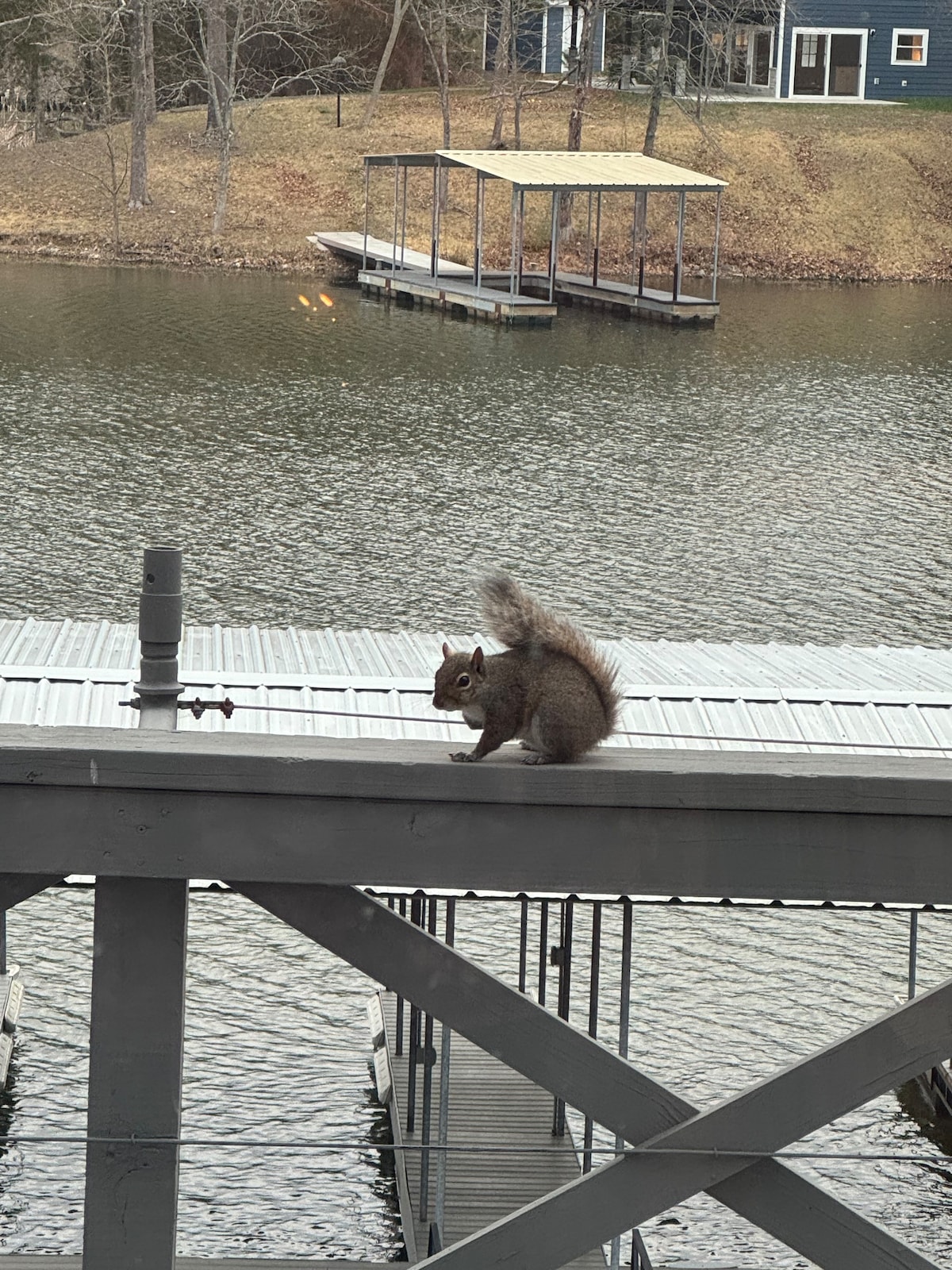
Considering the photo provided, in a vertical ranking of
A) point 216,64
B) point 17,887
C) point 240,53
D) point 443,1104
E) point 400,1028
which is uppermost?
point 240,53

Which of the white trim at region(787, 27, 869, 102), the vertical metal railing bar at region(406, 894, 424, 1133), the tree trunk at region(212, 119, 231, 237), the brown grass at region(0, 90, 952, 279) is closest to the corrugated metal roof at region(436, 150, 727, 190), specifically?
the brown grass at region(0, 90, 952, 279)

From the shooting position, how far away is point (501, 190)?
61375mm

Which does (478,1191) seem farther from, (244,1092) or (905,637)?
(905,637)

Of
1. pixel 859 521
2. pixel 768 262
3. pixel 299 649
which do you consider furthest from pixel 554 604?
pixel 768 262

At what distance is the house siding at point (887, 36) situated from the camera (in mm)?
71938

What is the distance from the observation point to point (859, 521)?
94.5 ft

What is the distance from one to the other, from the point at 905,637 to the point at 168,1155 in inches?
797

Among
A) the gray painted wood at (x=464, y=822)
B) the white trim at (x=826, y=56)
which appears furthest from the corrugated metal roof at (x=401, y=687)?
the white trim at (x=826, y=56)

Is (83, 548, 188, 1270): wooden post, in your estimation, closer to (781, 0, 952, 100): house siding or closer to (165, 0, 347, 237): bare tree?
(165, 0, 347, 237): bare tree

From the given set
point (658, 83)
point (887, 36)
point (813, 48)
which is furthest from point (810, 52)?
point (658, 83)

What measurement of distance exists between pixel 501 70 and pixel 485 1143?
Result: 57402 mm

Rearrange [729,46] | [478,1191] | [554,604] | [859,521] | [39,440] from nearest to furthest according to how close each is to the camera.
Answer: [478,1191] → [554,604] → [859,521] → [39,440] → [729,46]

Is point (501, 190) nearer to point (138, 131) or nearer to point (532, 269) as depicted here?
point (532, 269)

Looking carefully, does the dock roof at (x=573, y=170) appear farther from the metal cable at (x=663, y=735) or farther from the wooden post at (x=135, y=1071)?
the wooden post at (x=135, y=1071)
